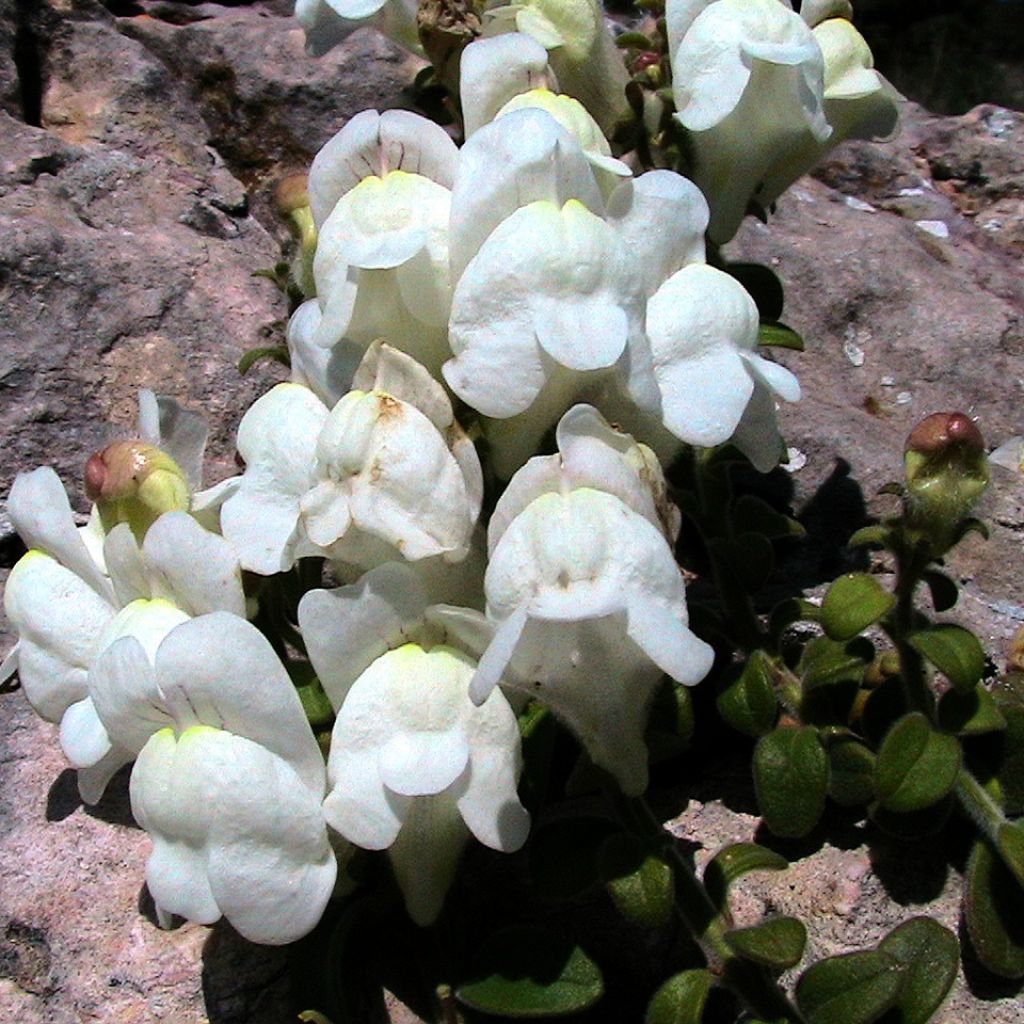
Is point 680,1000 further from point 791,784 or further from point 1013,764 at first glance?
point 1013,764

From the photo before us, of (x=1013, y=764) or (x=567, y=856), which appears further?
(x=1013, y=764)

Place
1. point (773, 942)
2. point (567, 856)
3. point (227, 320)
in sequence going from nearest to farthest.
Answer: point (773, 942) → point (567, 856) → point (227, 320)

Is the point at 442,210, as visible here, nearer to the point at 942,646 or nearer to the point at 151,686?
the point at 151,686

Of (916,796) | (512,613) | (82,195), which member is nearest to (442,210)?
(512,613)

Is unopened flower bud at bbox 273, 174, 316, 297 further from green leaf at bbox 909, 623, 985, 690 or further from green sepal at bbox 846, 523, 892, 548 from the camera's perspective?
green leaf at bbox 909, 623, 985, 690

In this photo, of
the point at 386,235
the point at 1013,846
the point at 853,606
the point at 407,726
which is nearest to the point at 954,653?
the point at 853,606

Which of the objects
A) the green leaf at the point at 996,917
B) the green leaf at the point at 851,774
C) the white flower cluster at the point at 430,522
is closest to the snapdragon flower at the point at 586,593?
the white flower cluster at the point at 430,522
